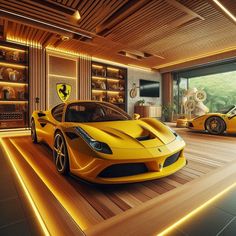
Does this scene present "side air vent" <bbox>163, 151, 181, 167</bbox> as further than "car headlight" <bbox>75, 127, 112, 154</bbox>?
Yes

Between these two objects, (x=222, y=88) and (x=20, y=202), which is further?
(x=222, y=88)

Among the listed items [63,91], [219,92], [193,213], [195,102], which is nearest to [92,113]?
[193,213]

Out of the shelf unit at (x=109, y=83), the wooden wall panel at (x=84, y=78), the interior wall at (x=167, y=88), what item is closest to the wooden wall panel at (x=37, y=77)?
the wooden wall panel at (x=84, y=78)

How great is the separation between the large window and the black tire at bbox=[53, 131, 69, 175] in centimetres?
566

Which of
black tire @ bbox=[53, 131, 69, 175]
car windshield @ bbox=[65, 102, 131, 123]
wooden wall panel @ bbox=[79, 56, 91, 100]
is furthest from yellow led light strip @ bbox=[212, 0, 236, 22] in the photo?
wooden wall panel @ bbox=[79, 56, 91, 100]

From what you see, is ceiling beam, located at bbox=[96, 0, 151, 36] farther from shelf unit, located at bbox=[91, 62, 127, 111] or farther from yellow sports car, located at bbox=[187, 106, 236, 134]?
yellow sports car, located at bbox=[187, 106, 236, 134]

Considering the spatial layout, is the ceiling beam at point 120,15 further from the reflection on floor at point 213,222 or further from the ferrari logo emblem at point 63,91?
the reflection on floor at point 213,222

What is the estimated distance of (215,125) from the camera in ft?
14.8

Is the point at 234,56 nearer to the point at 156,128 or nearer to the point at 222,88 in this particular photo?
the point at 222,88

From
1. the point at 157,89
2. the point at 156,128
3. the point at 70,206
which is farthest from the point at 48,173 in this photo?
the point at 157,89

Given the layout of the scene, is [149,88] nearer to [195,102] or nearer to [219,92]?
[195,102]

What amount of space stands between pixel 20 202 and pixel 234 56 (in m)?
7.61

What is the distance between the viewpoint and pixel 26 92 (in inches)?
222

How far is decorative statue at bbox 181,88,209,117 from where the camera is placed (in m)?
7.89
